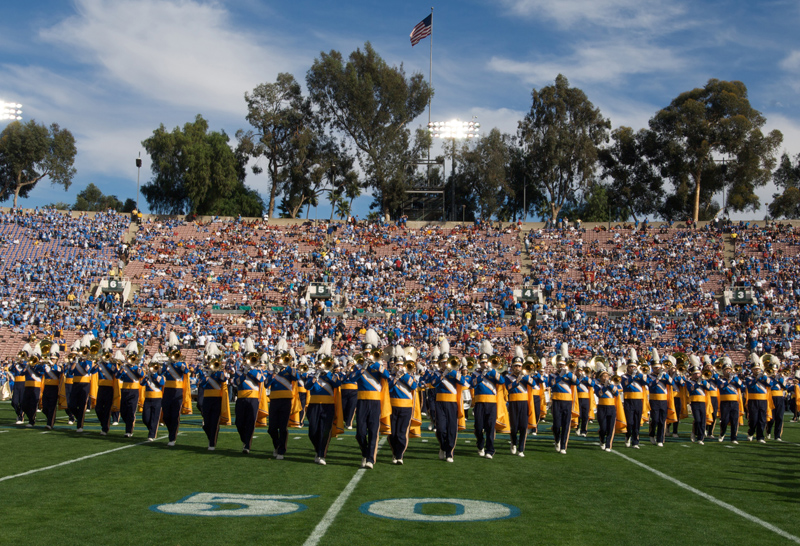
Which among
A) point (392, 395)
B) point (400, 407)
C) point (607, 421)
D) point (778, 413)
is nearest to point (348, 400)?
point (392, 395)

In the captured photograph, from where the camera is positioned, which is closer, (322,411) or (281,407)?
(322,411)

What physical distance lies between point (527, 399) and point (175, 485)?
6.62m

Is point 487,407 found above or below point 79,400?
above

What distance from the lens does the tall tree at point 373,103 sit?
5731 cm

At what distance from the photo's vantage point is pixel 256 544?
6113 millimetres

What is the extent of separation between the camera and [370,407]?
11.1 metres

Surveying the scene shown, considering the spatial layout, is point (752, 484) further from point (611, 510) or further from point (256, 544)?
point (256, 544)

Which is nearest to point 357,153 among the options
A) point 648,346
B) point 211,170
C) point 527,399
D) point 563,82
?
point 211,170

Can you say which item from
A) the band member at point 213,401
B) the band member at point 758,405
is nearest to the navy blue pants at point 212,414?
the band member at point 213,401

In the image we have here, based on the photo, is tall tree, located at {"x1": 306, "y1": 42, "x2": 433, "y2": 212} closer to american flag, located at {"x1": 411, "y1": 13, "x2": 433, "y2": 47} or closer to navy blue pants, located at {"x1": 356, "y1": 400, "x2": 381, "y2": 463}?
american flag, located at {"x1": 411, "y1": 13, "x2": 433, "y2": 47}

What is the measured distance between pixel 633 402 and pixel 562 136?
48640 millimetres

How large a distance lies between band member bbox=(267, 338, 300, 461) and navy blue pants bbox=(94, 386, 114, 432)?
4.79 meters

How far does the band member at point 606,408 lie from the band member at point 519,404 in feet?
5.63

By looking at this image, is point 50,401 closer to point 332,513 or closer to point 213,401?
point 213,401
